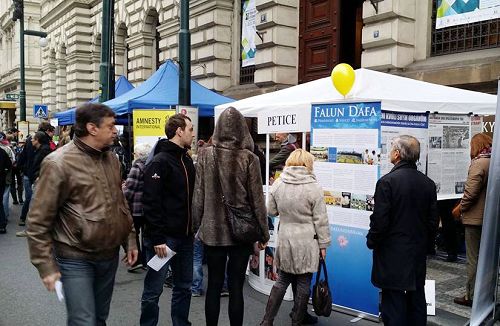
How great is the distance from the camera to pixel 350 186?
5.28 m

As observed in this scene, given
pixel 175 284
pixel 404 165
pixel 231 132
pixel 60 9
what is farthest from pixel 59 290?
pixel 60 9

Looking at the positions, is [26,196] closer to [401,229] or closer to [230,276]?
[230,276]

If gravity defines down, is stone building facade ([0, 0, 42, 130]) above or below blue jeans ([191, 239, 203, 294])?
above

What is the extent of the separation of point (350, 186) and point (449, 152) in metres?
2.29

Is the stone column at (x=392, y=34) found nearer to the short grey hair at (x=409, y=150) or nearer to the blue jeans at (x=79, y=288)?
the short grey hair at (x=409, y=150)

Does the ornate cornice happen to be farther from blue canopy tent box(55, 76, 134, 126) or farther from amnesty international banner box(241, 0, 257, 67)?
amnesty international banner box(241, 0, 257, 67)

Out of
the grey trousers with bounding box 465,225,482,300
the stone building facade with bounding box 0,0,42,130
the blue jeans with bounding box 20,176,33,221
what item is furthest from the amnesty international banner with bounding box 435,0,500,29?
the stone building facade with bounding box 0,0,42,130

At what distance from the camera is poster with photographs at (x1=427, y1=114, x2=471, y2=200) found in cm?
657

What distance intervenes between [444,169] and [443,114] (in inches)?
30.6

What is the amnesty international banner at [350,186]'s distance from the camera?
5094mm

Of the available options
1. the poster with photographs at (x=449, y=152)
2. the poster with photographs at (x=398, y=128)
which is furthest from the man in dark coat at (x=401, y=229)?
the poster with photographs at (x=449, y=152)

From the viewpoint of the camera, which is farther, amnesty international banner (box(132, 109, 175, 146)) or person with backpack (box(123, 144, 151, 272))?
amnesty international banner (box(132, 109, 175, 146))

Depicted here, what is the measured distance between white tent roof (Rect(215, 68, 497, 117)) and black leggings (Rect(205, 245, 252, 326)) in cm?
229

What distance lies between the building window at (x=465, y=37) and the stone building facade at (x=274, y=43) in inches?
5.4
